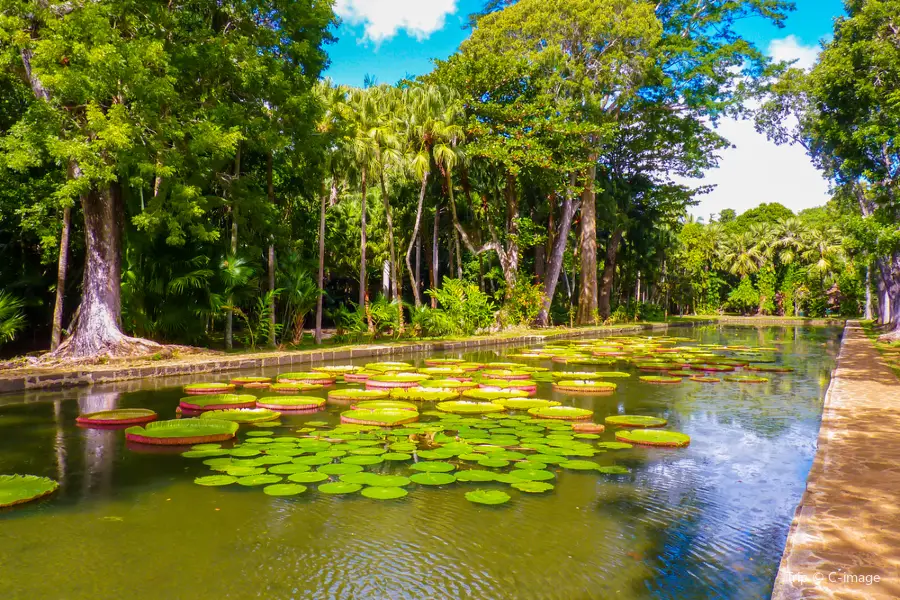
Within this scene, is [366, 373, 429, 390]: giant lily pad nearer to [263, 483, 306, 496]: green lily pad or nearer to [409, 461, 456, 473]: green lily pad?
[409, 461, 456, 473]: green lily pad

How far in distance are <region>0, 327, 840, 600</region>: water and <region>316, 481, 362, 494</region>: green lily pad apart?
0.05 m

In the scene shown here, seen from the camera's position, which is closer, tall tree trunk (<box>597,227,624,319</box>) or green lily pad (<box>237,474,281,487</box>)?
green lily pad (<box>237,474,281,487</box>)

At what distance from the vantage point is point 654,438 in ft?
17.1

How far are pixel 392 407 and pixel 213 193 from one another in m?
8.59

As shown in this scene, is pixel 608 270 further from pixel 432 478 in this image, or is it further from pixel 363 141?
pixel 432 478

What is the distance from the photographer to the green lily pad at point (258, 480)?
3857 mm

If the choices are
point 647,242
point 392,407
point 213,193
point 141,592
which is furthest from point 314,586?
point 647,242

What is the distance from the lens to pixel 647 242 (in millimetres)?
28688

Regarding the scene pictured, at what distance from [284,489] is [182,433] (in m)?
1.74

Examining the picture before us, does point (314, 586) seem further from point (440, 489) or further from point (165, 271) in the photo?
point (165, 271)

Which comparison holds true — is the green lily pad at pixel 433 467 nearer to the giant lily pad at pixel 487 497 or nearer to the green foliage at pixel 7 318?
the giant lily pad at pixel 487 497

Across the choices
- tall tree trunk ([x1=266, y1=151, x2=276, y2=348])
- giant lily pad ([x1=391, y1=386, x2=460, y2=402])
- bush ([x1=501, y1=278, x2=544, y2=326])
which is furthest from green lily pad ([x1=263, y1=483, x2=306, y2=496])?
bush ([x1=501, y1=278, x2=544, y2=326])

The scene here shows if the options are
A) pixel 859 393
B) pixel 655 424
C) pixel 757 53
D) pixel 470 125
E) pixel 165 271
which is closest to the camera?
pixel 655 424

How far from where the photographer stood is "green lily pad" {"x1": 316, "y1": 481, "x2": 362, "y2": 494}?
3682 millimetres
